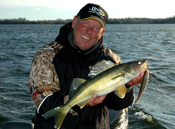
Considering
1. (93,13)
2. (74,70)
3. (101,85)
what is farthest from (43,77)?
(93,13)

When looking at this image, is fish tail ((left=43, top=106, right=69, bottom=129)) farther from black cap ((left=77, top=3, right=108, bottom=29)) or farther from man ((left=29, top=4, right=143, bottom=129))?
black cap ((left=77, top=3, right=108, bottom=29))

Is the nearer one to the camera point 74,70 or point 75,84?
point 75,84

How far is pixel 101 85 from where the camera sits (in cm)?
350

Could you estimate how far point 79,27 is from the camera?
15.8 feet

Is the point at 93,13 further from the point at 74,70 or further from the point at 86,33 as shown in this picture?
the point at 74,70

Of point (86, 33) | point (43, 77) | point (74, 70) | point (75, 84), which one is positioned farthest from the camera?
point (86, 33)

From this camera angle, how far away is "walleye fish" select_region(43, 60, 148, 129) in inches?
138

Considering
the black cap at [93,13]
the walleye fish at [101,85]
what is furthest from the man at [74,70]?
the walleye fish at [101,85]

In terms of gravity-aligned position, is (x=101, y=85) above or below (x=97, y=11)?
below

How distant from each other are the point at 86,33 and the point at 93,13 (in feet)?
1.62

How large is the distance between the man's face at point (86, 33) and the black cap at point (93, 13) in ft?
0.35

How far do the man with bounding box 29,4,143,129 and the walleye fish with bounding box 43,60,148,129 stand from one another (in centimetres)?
18

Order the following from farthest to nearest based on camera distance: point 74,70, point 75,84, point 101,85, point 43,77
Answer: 1. point 74,70
2. point 43,77
3. point 75,84
4. point 101,85

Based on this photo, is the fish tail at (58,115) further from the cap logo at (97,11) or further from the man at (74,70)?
the cap logo at (97,11)
